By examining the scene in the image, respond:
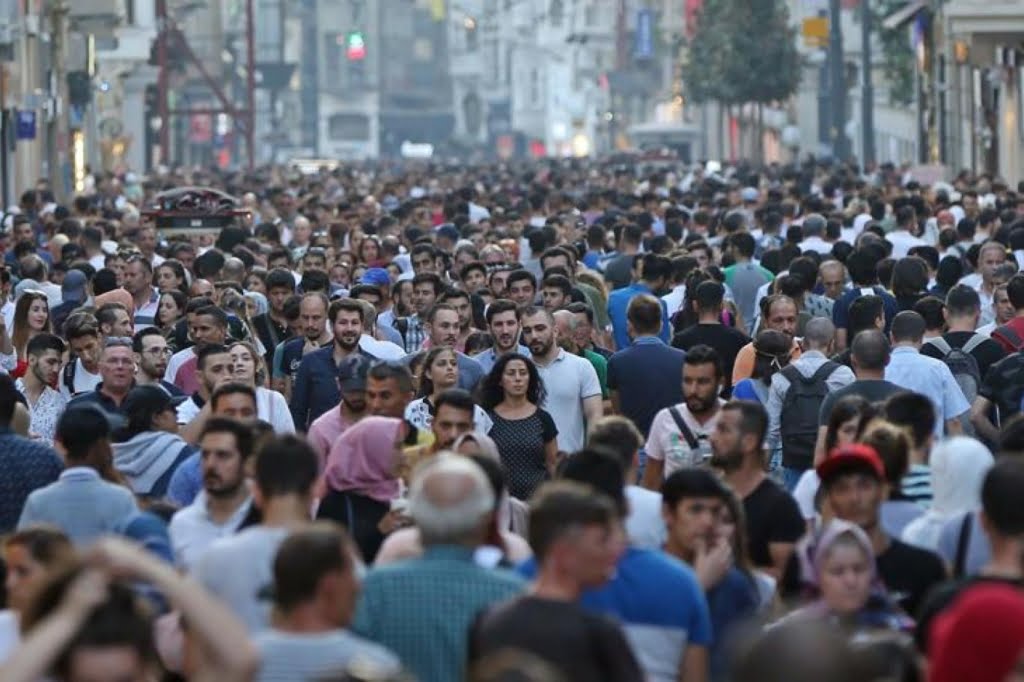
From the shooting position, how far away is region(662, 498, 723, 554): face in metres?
9.25

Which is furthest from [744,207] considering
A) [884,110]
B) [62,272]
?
[884,110]

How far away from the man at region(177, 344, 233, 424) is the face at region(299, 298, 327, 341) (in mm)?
2340

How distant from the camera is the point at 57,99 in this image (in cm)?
5703

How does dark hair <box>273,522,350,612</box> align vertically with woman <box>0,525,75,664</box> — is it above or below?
above

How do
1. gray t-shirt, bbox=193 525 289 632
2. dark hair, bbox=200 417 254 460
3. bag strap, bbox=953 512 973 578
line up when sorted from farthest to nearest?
1. dark hair, bbox=200 417 254 460
2. bag strap, bbox=953 512 973 578
3. gray t-shirt, bbox=193 525 289 632

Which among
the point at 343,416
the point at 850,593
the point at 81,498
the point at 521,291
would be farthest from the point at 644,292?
the point at 850,593

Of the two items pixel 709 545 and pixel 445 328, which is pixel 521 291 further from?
pixel 709 545

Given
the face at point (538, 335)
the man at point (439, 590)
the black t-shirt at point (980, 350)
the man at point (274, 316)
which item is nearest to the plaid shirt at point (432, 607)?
the man at point (439, 590)

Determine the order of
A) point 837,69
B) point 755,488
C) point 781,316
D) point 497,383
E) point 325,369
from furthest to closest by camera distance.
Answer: point 837,69, point 781,316, point 325,369, point 497,383, point 755,488

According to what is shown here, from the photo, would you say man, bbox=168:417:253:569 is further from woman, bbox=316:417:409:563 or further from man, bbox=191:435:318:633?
woman, bbox=316:417:409:563

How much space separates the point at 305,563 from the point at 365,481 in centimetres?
393

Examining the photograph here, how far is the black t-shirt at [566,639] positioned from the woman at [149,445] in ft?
14.6

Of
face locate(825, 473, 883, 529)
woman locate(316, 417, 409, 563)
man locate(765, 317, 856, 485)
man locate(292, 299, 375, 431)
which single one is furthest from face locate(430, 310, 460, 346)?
face locate(825, 473, 883, 529)

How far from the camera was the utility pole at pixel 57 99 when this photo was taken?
Answer: 189 feet
